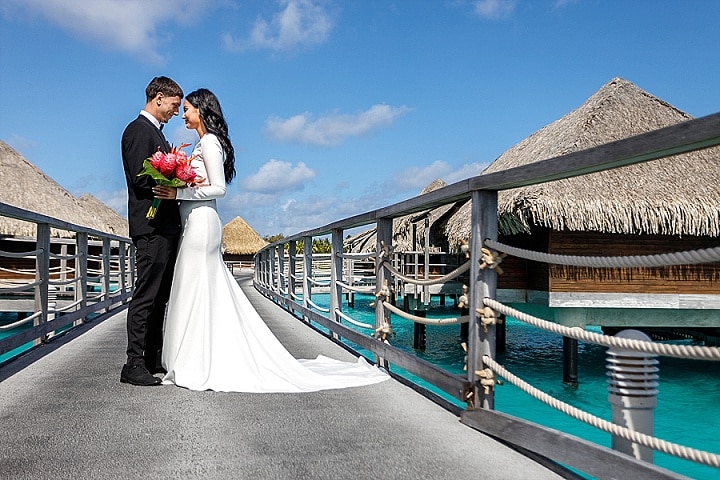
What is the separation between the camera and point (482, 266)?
8.89 feet

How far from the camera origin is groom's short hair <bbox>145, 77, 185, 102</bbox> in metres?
3.89

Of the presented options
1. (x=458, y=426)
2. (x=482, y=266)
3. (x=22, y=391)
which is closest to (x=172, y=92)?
(x=22, y=391)

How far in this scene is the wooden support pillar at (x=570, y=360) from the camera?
10252 mm

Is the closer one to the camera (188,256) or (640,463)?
(640,463)

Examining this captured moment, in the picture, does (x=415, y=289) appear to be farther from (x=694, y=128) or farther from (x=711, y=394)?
(x=694, y=128)

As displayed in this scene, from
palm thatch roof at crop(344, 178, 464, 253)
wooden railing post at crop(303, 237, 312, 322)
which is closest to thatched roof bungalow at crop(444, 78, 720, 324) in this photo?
palm thatch roof at crop(344, 178, 464, 253)

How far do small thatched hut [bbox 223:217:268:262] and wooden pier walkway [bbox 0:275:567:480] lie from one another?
53.4 metres

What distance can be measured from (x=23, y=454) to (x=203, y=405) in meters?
0.92

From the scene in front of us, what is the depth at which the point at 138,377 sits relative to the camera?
3.62 metres

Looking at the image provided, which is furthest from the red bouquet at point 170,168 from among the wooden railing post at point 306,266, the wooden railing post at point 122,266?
the wooden railing post at point 122,266

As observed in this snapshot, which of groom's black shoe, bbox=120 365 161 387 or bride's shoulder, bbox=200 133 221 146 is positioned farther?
bride's shoulder, bbox=200 133 221 146

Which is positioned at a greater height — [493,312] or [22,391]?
[493,312]

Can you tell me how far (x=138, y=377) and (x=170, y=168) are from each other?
3.73 ft

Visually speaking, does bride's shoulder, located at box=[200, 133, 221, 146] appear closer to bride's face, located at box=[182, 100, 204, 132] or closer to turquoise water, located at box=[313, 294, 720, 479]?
bride's face, located at box=[182, 100, 204, 132]
